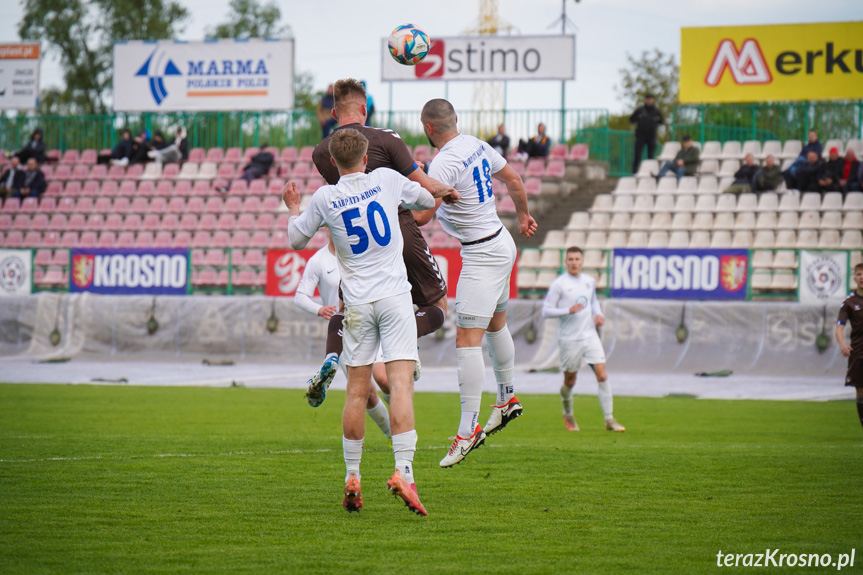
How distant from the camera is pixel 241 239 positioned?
26203 millimetres

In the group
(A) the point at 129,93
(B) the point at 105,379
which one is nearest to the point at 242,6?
(A) the point at 129,93

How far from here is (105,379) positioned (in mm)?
18203

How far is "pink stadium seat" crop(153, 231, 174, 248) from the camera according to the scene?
26984 millimetres

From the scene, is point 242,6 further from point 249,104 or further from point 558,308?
point 558,308

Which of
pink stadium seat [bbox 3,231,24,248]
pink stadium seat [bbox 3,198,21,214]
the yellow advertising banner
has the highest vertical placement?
the yellow advertising banner

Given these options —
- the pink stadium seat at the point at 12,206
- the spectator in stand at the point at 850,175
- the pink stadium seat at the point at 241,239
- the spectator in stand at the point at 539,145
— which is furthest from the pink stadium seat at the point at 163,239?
the spectator in stand at the point at 850,175

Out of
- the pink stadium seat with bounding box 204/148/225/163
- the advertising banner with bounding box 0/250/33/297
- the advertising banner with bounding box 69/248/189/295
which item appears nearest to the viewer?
the advertising banner with bounding box 69/248/189/295

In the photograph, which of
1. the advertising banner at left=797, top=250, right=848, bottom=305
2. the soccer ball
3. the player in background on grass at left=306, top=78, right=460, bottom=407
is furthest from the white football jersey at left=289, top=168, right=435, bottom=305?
the advertising banner at left=797, top=250, right=848, bottom=305

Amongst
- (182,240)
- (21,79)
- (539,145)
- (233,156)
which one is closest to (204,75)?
(233,156)

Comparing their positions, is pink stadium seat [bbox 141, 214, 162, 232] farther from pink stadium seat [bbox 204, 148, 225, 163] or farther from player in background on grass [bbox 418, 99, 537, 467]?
player in background on grass [bbox 418, 99, 537, 467]

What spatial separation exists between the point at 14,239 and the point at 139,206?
3401 millimetres

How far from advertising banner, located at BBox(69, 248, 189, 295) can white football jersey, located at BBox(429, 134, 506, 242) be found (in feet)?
52.3

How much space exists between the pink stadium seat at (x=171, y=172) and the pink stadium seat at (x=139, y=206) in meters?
1.06

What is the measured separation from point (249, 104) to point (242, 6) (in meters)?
34.5
